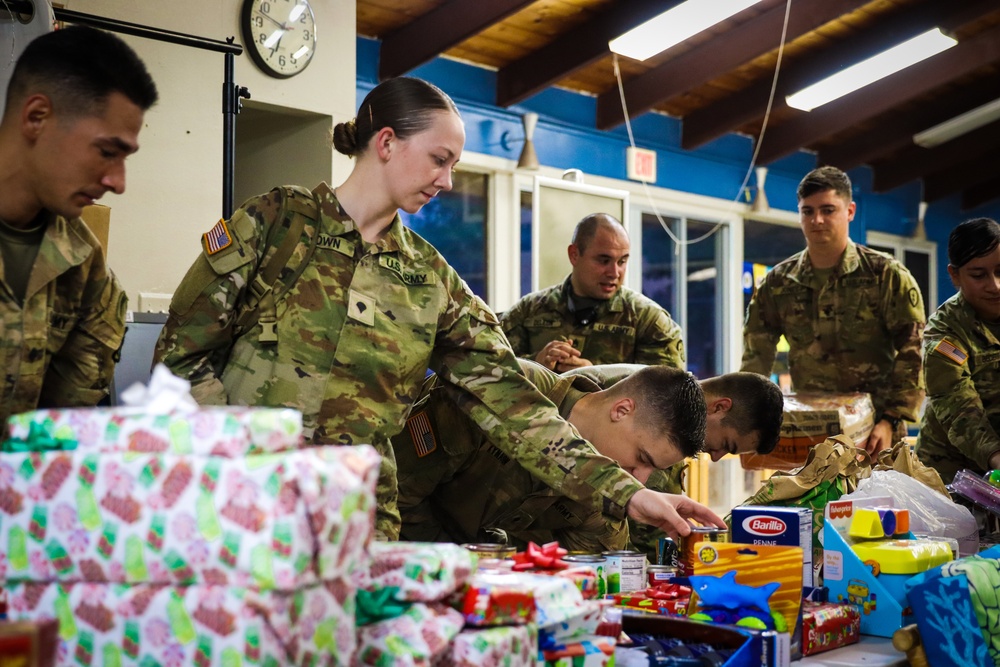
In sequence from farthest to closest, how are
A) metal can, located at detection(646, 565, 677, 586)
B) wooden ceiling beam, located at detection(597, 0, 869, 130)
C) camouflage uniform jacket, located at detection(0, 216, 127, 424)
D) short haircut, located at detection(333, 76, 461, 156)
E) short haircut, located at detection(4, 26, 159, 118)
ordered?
wooden ceiling beam, located at detection(597, 0, 869, 130), short haircut, located at detection(333, 76, 461, 156), metal can, located at detection(646, 565, 677, 586), camouflage uniform jacket, located at detection(0, 216, 127, 424), short haircut, located at detection(4, 26, 159, 118)

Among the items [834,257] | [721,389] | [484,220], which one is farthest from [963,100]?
[721,389]

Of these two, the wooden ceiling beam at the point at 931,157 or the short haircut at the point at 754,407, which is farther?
the wooden ceiling beam at the point at 931,157

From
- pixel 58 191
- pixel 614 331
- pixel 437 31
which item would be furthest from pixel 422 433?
pixel 437 31

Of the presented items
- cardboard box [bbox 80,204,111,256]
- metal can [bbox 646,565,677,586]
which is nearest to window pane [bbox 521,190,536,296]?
cardboard box [bbox 80,204,111,256]

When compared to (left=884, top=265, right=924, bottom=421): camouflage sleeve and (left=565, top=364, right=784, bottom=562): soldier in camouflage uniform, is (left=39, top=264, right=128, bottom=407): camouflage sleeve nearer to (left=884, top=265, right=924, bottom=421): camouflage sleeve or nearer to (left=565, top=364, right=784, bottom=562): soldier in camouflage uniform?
(left=565, top=364, right=784, bottom=562): soldier in camouflage uniform

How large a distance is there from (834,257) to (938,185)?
25.1 feet

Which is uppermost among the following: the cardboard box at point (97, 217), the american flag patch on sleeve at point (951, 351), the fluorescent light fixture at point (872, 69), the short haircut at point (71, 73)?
the fluorescent light fixture at point (872, 69)

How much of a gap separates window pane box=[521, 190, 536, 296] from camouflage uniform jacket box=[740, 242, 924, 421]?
9.44 feet

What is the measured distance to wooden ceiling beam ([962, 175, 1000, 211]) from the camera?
38.1 feet

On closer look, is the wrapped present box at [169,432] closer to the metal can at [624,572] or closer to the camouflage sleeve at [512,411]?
the metal can at [624,572]

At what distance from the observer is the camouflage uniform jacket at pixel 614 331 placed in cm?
432

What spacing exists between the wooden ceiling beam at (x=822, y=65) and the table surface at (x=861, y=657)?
6.38 meters

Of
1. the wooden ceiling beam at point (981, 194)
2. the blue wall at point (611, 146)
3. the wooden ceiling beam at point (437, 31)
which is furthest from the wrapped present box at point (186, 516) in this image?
the wooden ceiling beam at point (981, 194)

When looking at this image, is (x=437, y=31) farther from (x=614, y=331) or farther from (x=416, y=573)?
(x=416, y=573)
